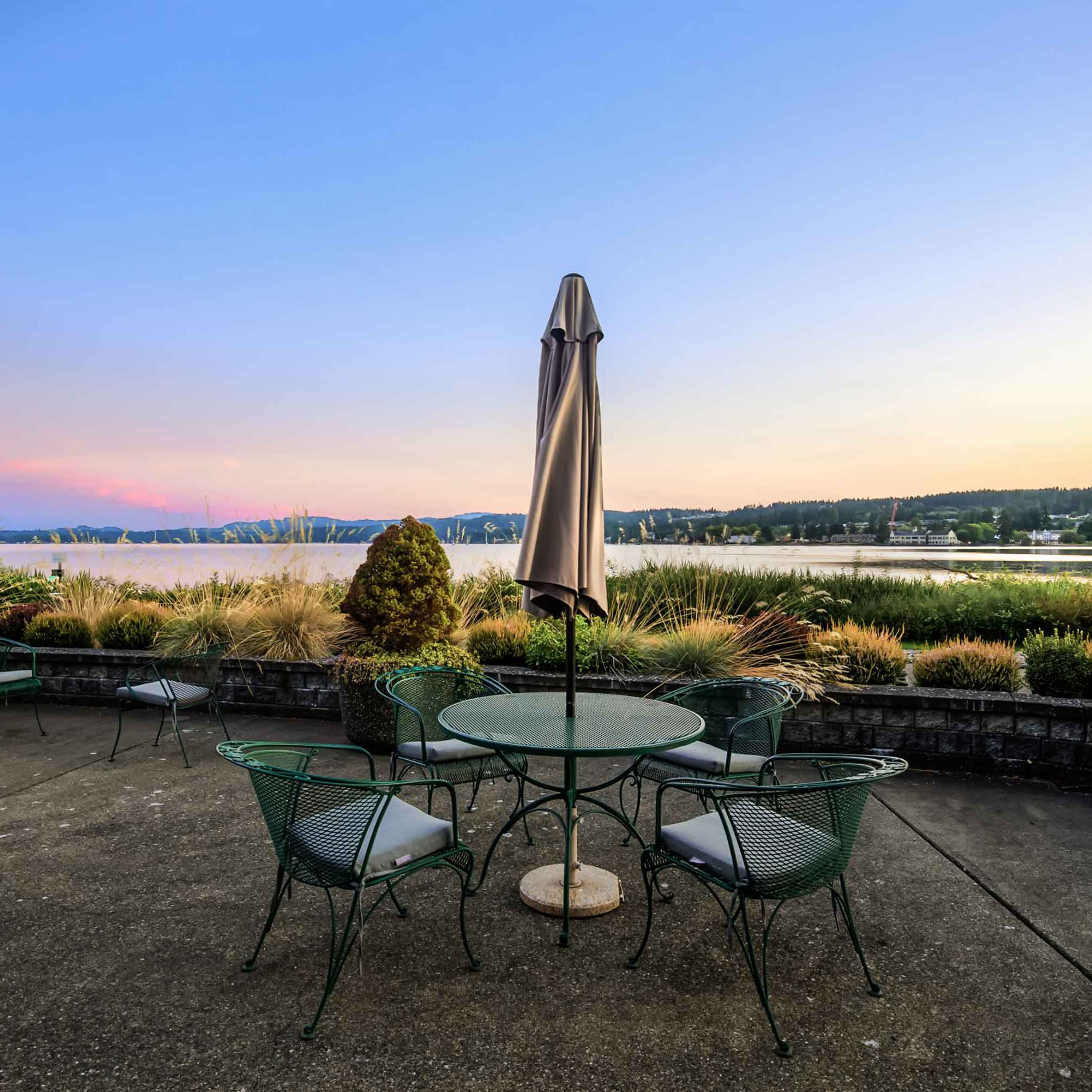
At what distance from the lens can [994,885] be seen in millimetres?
2848

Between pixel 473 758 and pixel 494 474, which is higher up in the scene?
pixel 494 474

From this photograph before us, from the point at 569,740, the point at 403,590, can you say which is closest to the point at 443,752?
the point at 569,740

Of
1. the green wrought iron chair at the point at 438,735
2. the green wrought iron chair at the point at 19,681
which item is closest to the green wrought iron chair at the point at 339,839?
the green wrought iron chair at the point at 438,735

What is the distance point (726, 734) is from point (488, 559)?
5432mm

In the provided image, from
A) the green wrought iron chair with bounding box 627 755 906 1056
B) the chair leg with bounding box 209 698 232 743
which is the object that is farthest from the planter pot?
the green wrought iron chair with bounding box 627 755 906 1056

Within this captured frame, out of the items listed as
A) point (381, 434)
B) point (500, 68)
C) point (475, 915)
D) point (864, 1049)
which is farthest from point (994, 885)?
point (381, 434)

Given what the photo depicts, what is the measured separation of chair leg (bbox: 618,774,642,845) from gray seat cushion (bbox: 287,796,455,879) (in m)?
1.00

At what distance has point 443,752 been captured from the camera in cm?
322

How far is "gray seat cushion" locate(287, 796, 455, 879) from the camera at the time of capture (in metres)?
1.95

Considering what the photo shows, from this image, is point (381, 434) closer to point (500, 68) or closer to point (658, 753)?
point (500, 68)

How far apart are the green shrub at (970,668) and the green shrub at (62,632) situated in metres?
7.51

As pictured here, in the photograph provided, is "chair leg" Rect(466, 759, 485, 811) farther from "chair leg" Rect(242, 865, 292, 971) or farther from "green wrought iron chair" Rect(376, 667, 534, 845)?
"chair leg" Rect(242, 865, 292, 971)

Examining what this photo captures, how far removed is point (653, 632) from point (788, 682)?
2.29 meters

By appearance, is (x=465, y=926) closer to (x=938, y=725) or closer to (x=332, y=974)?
(x=332, y=974)
